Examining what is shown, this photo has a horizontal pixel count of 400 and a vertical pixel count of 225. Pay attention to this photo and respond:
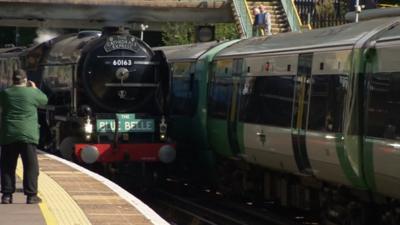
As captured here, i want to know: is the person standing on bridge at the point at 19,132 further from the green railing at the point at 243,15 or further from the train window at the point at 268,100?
the green railing at the point at 243,15

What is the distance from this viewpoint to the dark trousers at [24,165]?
37.6 feet

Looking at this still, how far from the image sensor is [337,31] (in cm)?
1246

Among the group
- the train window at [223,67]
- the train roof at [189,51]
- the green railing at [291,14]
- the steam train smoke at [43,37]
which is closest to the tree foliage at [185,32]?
the green railing at [291,14]

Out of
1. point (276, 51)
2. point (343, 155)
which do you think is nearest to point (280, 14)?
point (276, 51)

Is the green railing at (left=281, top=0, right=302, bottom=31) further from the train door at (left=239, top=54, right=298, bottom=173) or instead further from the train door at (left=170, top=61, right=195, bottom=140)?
the train door at (left=239, top=54, right=298, bottom=173)

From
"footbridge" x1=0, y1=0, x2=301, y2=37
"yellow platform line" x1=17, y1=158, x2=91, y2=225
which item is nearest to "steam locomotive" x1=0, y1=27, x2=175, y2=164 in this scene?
"yellow platform line" x1=17, y1=158, x2=91, y2=225

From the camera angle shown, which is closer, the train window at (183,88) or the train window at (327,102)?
the train window at (327,102)

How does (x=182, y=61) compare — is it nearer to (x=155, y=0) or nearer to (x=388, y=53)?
(x=388, y=53)

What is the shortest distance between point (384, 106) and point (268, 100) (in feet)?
13.1

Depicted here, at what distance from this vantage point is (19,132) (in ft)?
37.3

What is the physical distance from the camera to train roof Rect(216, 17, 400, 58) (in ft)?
37.4

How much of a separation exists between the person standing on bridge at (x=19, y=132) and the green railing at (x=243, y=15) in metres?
26.0

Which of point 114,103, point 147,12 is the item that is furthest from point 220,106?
point 147,12

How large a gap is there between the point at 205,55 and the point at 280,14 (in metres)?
22.1
